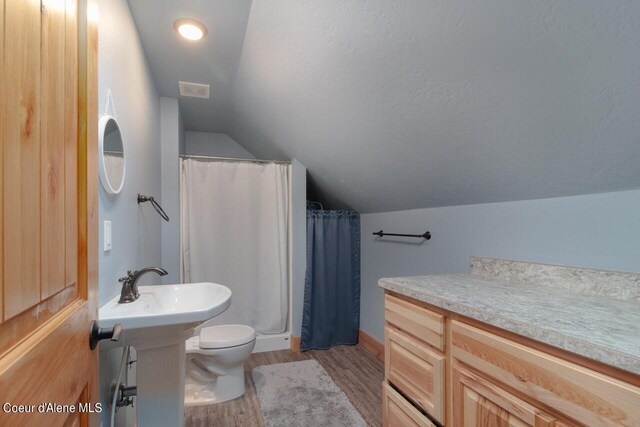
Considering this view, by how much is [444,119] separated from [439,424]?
1.24 meters

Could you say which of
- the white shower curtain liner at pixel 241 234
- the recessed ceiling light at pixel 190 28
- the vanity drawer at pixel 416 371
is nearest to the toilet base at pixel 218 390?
the white shower curtain liner at pixel 241 234

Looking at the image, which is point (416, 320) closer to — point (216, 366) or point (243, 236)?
point (216, 366)

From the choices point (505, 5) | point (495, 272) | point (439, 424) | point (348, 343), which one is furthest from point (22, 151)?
point (348, 343)

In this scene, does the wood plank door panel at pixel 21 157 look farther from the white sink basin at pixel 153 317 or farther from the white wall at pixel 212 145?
the white wall at pixel 212 145


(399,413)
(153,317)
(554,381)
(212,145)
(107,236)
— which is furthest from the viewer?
(212,145)

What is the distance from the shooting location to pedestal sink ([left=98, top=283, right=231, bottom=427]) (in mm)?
1128

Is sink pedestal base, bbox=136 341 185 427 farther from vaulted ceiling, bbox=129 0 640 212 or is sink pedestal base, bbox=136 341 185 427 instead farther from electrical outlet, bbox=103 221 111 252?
vaulted ceiling, bbox=129 0 640 212

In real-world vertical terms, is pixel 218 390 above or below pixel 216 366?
below

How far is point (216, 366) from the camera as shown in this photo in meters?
2.08

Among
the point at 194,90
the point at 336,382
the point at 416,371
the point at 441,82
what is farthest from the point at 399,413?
the point at 194,90

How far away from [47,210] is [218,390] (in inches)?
78.7

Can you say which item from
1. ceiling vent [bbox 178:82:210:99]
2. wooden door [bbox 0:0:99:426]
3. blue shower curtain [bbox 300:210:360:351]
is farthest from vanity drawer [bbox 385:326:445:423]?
ceiling vent [bbox 178:82:210:99]

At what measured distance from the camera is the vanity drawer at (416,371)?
44.4 inches

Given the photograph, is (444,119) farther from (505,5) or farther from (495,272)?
(495,272)
